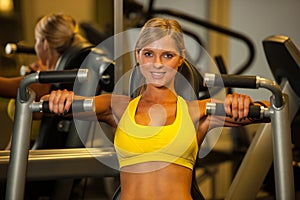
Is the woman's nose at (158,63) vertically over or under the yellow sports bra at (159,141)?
over

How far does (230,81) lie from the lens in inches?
61.6

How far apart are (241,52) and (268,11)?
38 cm

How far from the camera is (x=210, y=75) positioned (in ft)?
4.90

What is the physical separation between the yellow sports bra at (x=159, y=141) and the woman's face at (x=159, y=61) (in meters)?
0.10

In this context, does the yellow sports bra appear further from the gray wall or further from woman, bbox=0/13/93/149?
the gray wall

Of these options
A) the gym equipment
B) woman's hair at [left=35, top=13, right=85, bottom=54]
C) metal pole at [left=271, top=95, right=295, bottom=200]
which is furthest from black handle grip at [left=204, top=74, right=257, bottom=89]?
woman's hair at [left=35, top=13, right=85, bottom=54]

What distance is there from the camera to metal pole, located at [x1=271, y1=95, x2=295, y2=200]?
1623 millimetres

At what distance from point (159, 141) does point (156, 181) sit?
0.38 ft

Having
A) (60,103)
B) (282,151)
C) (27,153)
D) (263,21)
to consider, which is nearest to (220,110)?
(282,151)

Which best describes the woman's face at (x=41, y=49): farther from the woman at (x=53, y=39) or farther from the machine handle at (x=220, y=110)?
the machine handle at (x=220, y=110)

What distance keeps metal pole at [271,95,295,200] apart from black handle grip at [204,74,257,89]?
0.11 meters

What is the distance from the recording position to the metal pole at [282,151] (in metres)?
1.62

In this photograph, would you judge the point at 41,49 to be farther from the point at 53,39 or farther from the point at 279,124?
the point at 279,124

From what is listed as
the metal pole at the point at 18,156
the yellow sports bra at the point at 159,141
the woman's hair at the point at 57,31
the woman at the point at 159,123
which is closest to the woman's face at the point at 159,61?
the woman at the point at 159,123
